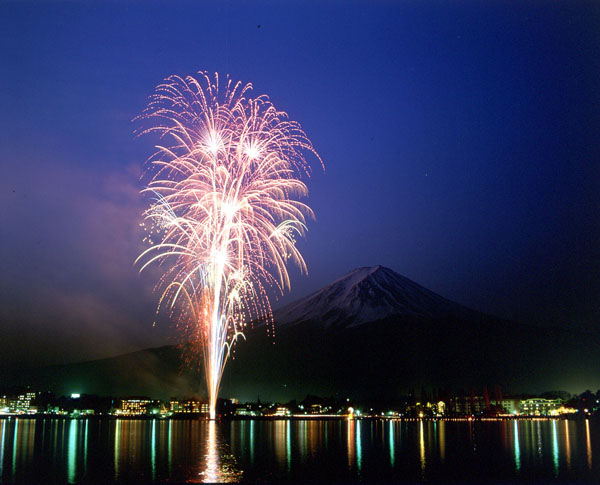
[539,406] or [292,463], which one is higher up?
[292,463]

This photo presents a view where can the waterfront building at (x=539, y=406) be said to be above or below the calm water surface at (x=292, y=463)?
below

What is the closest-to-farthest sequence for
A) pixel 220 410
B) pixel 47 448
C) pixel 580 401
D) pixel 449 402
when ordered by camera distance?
1. pixel 47 448
2. pixel 220 410
3. pixel 449 402
4. pixel 580 401

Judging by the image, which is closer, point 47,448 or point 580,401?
point 47,448

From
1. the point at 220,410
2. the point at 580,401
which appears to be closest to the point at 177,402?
the point at 220,410

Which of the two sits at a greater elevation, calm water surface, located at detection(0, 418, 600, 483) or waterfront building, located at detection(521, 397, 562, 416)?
calm water surface, located at detection(0, 418, 600, 483)

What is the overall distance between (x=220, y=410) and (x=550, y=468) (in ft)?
396

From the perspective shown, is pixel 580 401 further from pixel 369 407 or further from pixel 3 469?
pixel 3 469

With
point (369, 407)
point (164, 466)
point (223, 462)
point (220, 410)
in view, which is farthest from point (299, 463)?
point (369, 407)

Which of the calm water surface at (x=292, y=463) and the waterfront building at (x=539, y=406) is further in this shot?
the waterfront building at (x=539, y=406)

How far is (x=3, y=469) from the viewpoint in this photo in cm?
2606

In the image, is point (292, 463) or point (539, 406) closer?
point (292, 463)

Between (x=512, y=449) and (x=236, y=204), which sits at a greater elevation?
(x=236, y=204)

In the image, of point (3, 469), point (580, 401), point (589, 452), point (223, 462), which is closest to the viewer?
point (3, 469)

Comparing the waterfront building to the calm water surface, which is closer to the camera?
the calm water surface
